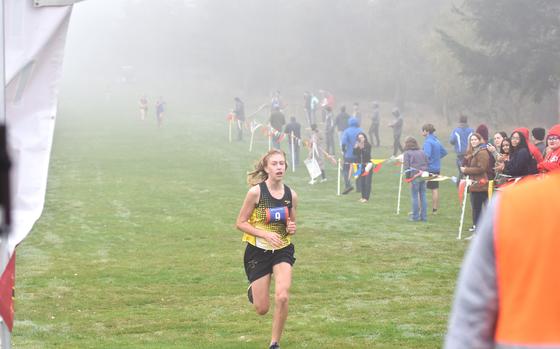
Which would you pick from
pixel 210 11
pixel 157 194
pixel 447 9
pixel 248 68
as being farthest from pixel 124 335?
pixel 210 11

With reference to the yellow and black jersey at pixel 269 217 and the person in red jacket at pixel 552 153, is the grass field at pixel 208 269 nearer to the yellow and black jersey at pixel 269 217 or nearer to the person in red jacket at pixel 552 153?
the yellow and black jersey at pixel 269 217

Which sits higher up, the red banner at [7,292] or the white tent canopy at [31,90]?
the white tent canopy at [31,90]

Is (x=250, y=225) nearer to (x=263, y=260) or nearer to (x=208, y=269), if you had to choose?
(x=263, y=260)

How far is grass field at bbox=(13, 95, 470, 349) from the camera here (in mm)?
10203

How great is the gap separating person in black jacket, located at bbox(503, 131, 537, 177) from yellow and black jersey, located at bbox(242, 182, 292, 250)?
22.2ft

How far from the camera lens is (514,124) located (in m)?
49.8

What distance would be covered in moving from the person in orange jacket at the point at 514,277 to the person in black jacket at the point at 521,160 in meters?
12.5

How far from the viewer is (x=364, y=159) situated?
927 inches

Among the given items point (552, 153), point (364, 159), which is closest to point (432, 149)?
point (364, 159)

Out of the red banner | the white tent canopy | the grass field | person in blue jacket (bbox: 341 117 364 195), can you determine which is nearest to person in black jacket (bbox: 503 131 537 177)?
the grass field

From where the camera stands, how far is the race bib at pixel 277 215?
8734 mm

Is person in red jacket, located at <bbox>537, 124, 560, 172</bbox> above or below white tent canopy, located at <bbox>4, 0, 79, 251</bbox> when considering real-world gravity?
below

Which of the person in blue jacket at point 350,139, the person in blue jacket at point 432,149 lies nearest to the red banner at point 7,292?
the person in blue jacket at point 432,149

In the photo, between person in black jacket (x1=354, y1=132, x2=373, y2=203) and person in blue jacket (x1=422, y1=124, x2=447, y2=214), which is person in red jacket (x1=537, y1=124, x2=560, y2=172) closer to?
person in blue jacket (x1=422, y1=124, x2=447, y2=214)
